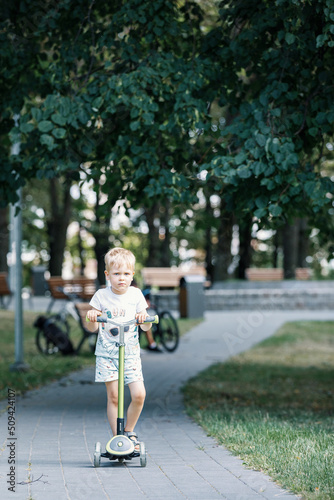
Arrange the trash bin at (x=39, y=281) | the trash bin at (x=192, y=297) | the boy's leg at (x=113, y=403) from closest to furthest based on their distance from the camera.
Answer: the boy's leg at (x=113, y=403)
the trash bin at (x=192, y=297)
the trash bin at (x=39, y=281)

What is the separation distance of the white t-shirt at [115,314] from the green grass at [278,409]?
3.69 feet

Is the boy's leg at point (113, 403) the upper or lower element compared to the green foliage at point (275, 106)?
lower

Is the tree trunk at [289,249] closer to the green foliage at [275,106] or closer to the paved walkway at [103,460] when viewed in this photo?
the paved walkway at [103,460]

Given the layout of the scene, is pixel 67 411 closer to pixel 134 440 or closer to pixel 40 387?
pixel 40 387

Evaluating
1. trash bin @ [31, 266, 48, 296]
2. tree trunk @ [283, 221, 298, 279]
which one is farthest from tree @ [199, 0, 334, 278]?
trash bin @ [31, 266, 48, 296]

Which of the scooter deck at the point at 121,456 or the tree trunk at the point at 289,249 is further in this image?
the tree trunk at the point at 289,249

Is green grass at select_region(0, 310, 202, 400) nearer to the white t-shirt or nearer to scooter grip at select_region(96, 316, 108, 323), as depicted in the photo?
the white t-shirt

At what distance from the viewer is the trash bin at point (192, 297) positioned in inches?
805

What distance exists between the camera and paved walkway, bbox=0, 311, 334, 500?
4559mm

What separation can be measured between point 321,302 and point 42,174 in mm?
17804

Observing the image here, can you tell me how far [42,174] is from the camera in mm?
7820

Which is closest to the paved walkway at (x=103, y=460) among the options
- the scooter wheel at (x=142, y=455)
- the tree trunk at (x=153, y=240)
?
the scooter wheel at (x=142, y=455)

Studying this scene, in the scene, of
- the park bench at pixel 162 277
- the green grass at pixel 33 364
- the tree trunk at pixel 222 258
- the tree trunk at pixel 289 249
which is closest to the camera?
the green grass at pixel 33 364

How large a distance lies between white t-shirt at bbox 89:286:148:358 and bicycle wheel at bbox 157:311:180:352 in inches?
325
